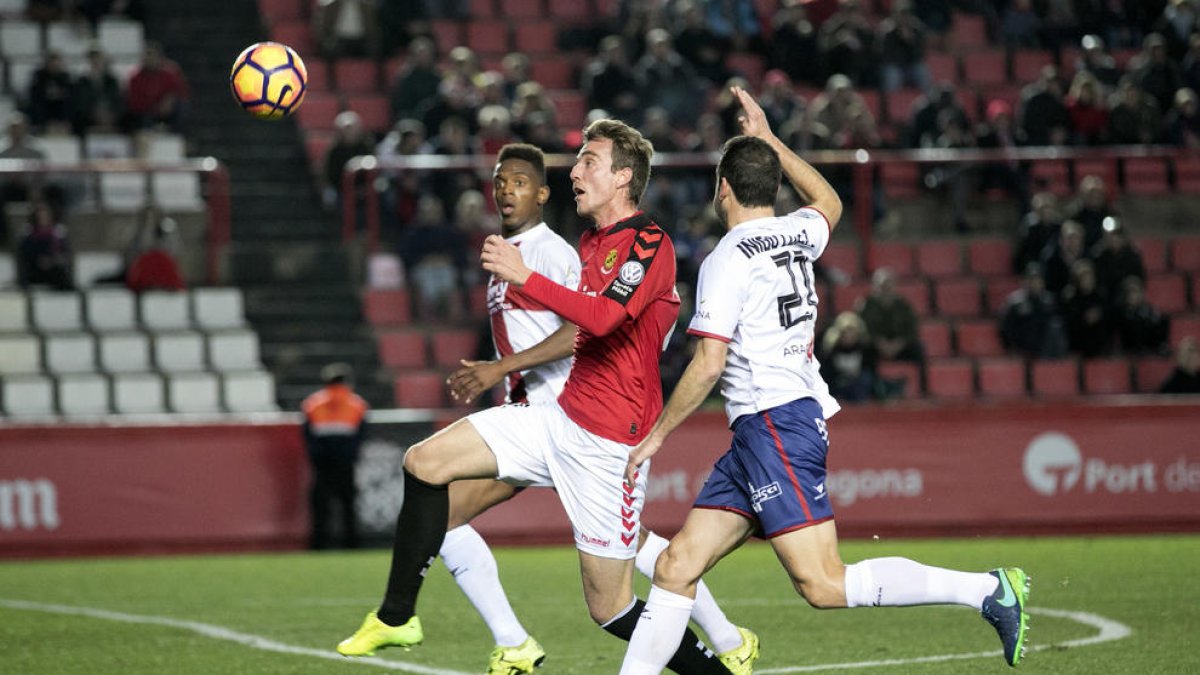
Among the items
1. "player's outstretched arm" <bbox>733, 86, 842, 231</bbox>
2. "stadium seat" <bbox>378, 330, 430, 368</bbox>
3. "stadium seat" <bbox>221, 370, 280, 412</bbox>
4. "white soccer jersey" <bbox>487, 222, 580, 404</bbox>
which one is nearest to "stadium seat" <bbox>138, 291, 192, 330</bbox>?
"stadium seat" <bbox>221, 370, 280, 412</bbox>

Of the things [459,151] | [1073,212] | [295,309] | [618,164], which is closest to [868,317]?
[1073,212]

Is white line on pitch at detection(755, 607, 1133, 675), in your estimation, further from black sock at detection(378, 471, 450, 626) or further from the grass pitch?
black sock at detection(378, 471, 450, 626)

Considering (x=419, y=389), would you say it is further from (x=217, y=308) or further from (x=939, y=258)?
(x=939, y=258)

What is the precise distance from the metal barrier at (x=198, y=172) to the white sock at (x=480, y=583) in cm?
1132

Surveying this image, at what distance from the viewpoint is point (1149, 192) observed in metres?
20.7

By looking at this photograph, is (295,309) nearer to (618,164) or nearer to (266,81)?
(266,81)

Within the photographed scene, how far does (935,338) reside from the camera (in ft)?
62.9

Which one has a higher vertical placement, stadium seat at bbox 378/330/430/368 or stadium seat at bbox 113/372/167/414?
stadium seat at bbox 378/330/430/368

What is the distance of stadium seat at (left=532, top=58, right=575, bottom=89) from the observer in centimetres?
2175

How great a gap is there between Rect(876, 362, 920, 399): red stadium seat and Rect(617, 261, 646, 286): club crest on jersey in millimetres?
11330

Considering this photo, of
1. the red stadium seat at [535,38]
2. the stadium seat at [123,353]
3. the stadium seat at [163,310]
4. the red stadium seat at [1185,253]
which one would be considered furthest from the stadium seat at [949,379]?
the stadium seat at [123,353]

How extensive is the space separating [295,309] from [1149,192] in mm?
9693

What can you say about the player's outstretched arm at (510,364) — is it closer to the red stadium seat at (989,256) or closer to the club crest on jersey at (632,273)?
the club crest on jersey at (632,273)

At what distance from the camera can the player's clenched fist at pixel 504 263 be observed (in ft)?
22.3
